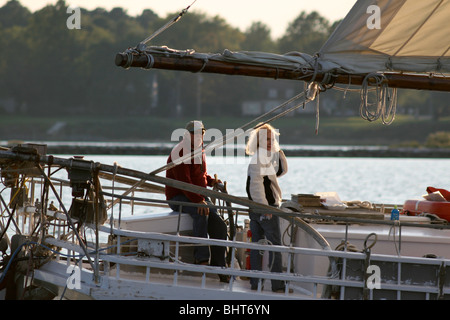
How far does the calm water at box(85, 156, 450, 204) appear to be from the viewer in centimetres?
4216

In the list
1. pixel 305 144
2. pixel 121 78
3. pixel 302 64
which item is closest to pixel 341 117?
pixel 305 144

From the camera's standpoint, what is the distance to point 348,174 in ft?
176

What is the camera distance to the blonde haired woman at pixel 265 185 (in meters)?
9.91

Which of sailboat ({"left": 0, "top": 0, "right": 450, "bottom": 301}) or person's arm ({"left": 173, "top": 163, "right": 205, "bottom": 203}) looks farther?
person's arm ({"left": 173, "top": 163, "right": 205, "bottom": 203})

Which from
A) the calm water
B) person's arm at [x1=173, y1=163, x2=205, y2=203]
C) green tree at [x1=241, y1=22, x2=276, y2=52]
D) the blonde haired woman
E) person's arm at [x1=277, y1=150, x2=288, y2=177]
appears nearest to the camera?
the blonde haired woman

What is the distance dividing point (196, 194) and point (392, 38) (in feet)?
12.0

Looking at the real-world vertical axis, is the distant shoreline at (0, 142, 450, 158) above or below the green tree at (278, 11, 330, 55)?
below

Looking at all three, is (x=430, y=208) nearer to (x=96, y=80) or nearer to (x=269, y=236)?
(x=269, y=236)

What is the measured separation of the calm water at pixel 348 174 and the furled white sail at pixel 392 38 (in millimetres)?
24631

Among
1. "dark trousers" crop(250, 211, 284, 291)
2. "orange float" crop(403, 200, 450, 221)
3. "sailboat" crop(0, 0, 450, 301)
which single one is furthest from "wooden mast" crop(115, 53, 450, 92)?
"dark trousers" crop(250, 211, 284, 291)

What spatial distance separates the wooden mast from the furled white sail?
13 centimetres

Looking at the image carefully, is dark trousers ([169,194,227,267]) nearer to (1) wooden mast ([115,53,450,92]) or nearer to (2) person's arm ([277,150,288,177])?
(2) person's arm ([277,150,288,177])

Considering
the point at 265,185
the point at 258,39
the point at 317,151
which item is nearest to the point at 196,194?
the point at 265,185

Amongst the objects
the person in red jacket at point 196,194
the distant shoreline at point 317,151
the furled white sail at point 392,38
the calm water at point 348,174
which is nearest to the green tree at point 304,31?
the distant shoreline at point 317,151
